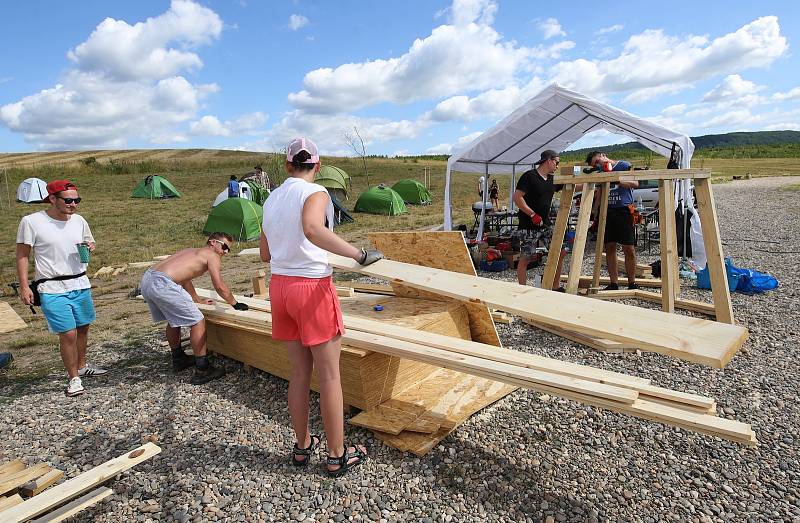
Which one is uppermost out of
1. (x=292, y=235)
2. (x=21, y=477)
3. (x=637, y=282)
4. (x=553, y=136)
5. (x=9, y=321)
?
(x=553, y=136)

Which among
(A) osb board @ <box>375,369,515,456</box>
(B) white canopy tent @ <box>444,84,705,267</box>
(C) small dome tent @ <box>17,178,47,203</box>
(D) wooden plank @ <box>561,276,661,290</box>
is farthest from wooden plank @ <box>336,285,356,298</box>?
(C) small dome tent @ <box>17,178,47,203</box>

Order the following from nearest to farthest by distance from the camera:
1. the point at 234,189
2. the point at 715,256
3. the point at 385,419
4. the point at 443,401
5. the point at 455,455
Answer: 1. the point at 455,455
2. the point at 385,419
3. the point at 443,401
4. the point at 715,256
5. the point at 234,189

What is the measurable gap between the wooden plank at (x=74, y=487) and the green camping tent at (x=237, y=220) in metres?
11.7

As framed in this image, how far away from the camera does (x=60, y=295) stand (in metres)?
4.29

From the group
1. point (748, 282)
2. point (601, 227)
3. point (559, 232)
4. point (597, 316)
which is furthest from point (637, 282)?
point (597, 316)

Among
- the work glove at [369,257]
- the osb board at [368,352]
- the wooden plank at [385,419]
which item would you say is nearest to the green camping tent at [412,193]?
the osb board at [368,352]

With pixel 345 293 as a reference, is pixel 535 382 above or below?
above

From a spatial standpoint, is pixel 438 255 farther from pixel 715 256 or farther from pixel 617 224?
pixel 617 224

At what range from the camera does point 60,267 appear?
4281 mm

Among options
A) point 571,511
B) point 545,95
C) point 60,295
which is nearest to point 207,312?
point 60,295

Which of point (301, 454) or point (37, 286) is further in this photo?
point (37, 286)

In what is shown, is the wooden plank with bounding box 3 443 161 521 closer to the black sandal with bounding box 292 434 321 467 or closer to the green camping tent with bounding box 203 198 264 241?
the black sandal with bounding box 292 434 321 467

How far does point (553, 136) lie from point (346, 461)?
8984mm

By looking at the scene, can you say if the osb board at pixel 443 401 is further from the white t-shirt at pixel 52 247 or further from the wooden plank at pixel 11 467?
the white t-shirt at pixel 52 247
